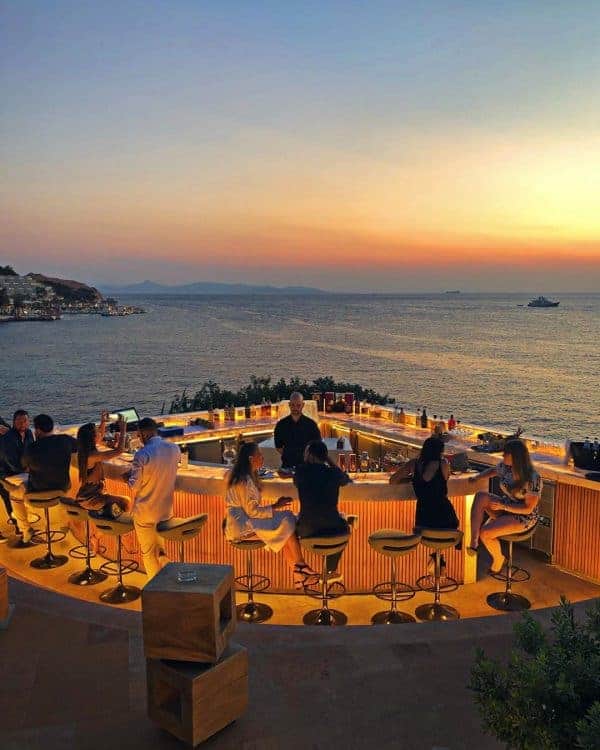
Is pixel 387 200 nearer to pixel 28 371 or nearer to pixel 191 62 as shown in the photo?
pixel 191 62

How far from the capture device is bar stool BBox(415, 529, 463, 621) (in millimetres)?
4852

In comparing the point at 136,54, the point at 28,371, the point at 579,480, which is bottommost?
the point at 28,371

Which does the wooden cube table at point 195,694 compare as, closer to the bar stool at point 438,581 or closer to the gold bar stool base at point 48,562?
the bar stool at point 438,581

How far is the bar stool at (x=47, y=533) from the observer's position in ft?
19.4

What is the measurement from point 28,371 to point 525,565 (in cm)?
5546

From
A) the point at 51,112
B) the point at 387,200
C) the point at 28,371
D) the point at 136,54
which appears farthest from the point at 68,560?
the point at 28,371

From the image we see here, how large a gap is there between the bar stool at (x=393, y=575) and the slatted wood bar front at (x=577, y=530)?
5.42 ft

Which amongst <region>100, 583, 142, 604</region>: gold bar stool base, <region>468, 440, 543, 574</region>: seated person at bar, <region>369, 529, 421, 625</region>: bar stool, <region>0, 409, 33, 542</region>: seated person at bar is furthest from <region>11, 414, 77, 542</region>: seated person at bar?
<region>468, 440, 543, 574</region>: seated person at bar

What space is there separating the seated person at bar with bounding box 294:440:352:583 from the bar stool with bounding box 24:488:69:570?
2.63 metres

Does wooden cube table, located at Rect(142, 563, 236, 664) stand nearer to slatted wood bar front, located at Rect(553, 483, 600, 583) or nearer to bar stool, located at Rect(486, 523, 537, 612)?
bar stool, located at Rect(486, 523, 537, 612)

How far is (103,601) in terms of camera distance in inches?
213

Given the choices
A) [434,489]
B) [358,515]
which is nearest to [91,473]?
[358,515]

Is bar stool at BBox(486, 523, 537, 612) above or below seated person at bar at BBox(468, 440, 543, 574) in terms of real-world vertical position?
below

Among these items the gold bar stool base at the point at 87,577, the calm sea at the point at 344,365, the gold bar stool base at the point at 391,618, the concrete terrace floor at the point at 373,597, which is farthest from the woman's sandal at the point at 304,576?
the calm sea at the point at 344,365
